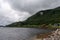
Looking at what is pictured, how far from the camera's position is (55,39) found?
172 feet

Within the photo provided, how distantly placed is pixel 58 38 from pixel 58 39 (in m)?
0.64

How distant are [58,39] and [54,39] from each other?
4.66 ft

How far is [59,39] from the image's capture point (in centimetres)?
5100

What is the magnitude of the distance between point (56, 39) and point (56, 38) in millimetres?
778

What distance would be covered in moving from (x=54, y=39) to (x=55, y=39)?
0.47 metres

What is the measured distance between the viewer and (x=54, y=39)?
52.1 meters

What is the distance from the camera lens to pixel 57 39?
51781 mm

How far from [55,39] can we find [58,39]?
1.19m

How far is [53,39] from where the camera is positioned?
172 ft

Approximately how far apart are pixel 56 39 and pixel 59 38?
3.80ft

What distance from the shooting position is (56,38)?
2082 inches

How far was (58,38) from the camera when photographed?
5216cm

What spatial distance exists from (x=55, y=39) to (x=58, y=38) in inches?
44.4

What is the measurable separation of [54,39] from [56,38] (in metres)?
1.21
